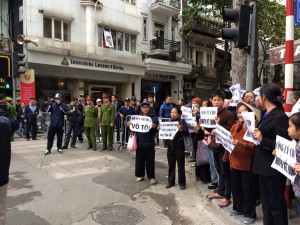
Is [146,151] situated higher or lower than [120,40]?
lower

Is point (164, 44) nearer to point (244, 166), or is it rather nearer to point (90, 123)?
point (90, 123)

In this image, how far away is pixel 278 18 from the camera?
20.9 meters

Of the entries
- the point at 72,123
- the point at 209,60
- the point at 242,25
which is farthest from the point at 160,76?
the point at 242,25

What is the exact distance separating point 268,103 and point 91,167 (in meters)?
5.57

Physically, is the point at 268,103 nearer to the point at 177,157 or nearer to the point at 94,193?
the point at 177,157

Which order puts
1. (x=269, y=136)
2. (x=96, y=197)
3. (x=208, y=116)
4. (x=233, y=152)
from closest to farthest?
1. (x=269, y=136)
2. (x=233, y=152)
3. (x=208, y=116)
4. (x=96, y=197)

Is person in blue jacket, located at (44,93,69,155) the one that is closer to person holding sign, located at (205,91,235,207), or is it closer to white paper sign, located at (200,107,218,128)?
white paper sign, located at (200,107,218,128)

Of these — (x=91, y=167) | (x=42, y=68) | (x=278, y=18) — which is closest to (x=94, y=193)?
(x=91, y=167)

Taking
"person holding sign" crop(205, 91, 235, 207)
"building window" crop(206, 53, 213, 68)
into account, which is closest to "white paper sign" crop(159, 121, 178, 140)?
"person holding sign" crop(205, 91, 235, 207)

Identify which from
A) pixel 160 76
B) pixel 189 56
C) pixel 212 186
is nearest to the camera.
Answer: pixel 212 186

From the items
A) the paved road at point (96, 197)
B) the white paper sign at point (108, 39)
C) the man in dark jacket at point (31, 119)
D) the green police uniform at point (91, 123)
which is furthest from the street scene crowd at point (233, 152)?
the white paper sign at point (108, 39)

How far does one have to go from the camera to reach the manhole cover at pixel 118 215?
4828mm

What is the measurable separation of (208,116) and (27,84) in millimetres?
13307

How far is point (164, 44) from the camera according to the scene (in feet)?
78.3
